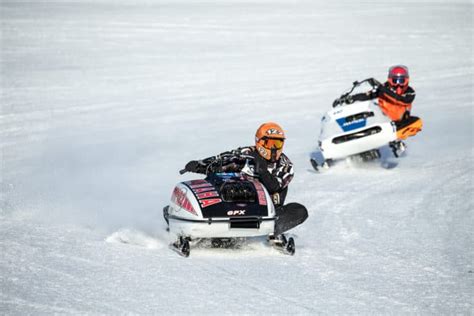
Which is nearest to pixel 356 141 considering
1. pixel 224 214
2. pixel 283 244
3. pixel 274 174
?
pixel 274 174

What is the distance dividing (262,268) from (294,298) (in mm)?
916

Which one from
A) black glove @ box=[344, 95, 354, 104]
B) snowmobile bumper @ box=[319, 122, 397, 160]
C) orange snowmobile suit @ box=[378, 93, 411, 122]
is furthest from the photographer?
black glove @ box=[344, 95, 354, 104]

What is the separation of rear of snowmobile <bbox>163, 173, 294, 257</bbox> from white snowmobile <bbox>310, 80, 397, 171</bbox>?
18.5 feet

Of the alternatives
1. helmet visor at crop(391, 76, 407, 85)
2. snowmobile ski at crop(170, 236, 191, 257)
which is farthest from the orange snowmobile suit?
snowmobile ski at crop(170, 236, 191, 257)

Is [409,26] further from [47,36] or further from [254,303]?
[254,303]

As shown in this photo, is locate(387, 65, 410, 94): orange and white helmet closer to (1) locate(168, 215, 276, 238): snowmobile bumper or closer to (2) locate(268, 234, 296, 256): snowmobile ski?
(2) locate(268, 234, 296, 256): snowmobile ski

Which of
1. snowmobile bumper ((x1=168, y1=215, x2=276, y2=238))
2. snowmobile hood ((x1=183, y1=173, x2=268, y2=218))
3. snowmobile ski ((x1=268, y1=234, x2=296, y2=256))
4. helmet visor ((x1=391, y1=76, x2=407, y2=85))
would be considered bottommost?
snowmobile ski ((x1=268, y1=234, x2=296, y2=256))

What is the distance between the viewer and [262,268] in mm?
8922

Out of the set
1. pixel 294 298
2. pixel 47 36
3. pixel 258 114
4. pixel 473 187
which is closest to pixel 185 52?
pixel 47 36

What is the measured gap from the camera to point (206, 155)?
16.5 meters

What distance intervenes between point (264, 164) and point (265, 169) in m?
0.06

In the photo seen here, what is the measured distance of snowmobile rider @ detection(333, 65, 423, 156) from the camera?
15539mm

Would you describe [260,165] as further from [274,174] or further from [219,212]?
[219,212]

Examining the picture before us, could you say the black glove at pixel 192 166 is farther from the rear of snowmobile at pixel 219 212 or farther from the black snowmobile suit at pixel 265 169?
the rear of snowmobile at pixel 219 212
